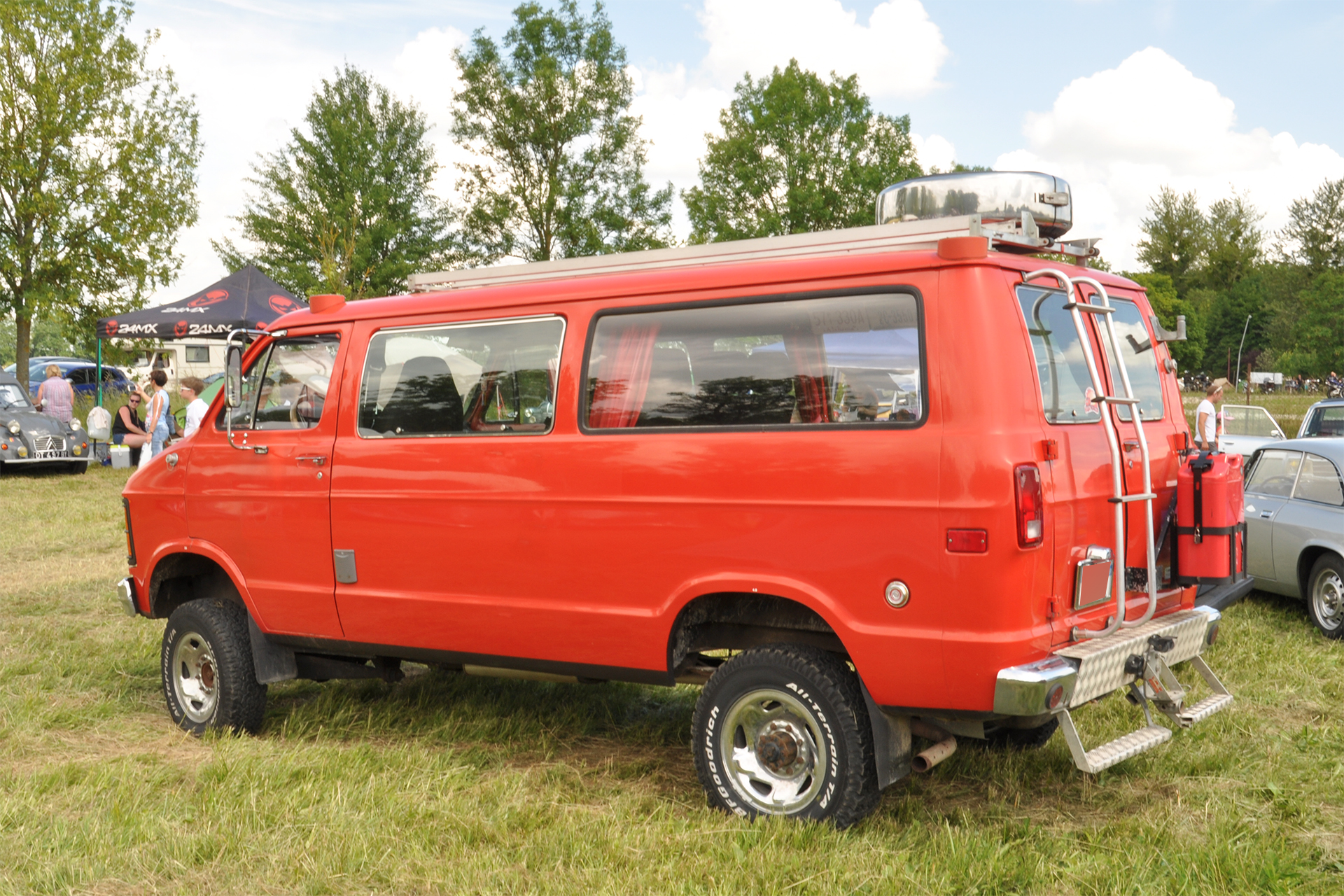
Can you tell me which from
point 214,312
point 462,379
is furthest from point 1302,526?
point 214,312

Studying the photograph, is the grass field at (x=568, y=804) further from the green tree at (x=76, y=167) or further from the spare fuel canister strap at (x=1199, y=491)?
the green tree at (x=76, y=167)

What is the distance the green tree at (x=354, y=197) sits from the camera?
39.8 metres

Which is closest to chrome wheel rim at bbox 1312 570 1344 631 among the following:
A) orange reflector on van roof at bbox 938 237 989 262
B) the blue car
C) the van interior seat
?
orange reflector on van roof at bbox 938 237 989 262

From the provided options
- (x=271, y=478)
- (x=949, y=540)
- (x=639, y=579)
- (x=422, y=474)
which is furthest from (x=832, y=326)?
(x=271, y=478)

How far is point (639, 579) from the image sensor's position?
4566 millimetres

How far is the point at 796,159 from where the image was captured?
141 feet

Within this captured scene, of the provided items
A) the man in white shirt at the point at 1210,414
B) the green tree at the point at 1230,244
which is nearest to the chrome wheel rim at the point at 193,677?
the man in white shirt at the point at 1210,414

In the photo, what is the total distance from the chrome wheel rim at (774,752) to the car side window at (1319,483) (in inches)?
→ 216

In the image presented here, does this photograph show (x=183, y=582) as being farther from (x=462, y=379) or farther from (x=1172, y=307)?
(x=1172, y=307)

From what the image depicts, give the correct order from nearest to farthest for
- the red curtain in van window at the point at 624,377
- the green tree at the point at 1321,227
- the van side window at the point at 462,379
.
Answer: the red curtain in van window at the point at 624,377 → the van side window at the point at 462,379 → the green tree at the point at 1321,227

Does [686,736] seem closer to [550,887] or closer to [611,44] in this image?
[550,887]

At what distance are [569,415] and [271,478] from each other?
1.76 metres

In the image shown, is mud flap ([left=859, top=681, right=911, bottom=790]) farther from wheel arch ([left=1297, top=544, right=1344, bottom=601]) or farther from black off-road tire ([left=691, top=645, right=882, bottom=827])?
wheel arch ([left=1297, top=544, right=1344, bottom=601])

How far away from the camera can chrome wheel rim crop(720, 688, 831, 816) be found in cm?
428
